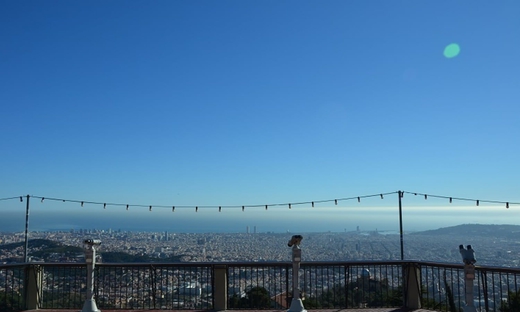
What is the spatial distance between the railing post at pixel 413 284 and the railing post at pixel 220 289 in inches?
137

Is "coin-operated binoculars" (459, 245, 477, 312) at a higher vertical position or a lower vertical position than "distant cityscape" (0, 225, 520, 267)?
higher

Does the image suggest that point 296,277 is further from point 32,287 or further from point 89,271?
point 32,287

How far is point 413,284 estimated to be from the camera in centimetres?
809

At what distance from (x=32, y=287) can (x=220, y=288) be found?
355 centimetres

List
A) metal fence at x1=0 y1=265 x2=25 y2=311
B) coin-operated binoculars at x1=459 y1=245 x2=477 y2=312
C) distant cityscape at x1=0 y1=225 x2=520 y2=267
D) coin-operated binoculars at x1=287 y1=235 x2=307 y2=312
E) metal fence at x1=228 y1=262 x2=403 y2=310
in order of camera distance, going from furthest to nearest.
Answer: distant cityscape at x1=0 y1=225 x2=520 y2=267 < metal fence at x1=228 y1=262 x2=403 y2=310 < metal fence at x1=0 y1=265 x2=25 y2=311 < coin-operated binoculars at x1=287 y1=235 x2=307 y2=312 < coin-operated binoculars at x1=459 y1=245 x2=477 y2=312

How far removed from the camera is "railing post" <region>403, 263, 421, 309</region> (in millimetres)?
8063

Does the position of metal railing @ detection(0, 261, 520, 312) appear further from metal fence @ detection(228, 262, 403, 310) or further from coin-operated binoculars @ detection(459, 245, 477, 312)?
coin-operated binoculars @ detection(459, 245, 477, 312)

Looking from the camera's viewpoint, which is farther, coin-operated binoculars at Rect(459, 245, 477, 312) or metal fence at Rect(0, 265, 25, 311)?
metal fence at Rect(0, 265, 25, 311)

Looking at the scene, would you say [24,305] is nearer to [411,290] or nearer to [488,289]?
[411,290]

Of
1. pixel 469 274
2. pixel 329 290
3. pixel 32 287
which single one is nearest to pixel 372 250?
pixel 329 290

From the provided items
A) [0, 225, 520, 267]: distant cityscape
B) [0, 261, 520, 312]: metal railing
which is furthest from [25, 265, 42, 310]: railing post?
[0, 225, 520, 267]: distant cityscape

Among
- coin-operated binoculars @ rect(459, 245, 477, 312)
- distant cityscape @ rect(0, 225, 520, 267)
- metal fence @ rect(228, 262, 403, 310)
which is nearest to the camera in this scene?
coin-operated binoculars @ rect(459, 245, 477, 312)

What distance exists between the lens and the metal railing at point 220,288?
7996 mm

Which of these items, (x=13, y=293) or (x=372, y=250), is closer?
(x=13, y=293)
